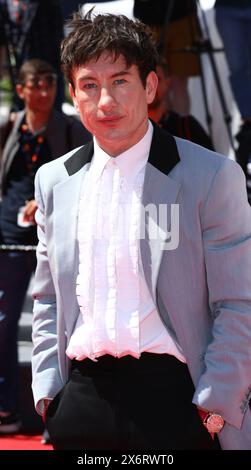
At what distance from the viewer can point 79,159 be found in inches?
108

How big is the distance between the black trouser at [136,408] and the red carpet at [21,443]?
237 cm

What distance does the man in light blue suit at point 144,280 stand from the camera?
251 centimetres

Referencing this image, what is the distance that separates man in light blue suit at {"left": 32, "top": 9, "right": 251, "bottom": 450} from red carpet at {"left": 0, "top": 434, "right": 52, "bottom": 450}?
2298 millimetres

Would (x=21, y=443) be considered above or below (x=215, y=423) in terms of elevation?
below

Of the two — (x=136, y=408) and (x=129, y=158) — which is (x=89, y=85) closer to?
(x=129, y=158)

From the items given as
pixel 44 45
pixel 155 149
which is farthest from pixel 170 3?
pixel 155 149

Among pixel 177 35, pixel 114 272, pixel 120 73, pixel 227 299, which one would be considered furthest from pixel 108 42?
pixel 177 35

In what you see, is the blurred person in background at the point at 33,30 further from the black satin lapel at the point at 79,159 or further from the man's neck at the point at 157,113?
the black satin lapel at the point at 79,159

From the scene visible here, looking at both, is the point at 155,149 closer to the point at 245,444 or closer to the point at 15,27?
the point at 245,444

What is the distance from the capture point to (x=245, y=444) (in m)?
2.59

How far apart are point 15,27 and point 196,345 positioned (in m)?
4.49

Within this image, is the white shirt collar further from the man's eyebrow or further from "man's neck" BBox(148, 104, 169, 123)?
"man's neck" BBox(148, 104, 169, 123)

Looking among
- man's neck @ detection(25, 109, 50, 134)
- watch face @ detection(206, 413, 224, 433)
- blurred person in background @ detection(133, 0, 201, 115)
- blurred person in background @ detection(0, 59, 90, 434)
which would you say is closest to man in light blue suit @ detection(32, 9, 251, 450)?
watch face @ detection(206, 413, 224, 433)

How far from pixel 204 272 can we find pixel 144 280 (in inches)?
6.1
